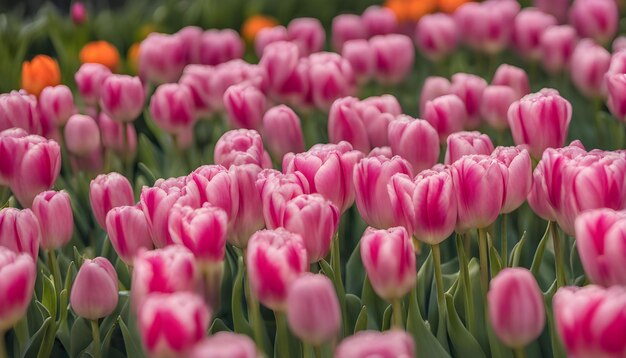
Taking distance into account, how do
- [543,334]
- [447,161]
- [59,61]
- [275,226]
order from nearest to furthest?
[275,226], [543,334], [447,161], [59,61]

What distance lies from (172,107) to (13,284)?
0.93 metres

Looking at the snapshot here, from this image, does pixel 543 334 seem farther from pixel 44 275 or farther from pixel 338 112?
pixel 44 275

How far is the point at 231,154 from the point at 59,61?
165 cm

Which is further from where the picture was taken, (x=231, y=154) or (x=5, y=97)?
(x=5, y=97)

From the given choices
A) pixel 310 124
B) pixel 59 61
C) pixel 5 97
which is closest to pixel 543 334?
pixel 310 124

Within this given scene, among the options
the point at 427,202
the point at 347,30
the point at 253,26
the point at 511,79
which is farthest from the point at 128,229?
the point at 253,26

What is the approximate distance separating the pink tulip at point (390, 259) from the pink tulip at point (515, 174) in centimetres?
24

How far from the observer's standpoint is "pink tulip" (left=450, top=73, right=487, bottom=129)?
2115 mm

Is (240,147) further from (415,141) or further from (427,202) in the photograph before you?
(427,202)

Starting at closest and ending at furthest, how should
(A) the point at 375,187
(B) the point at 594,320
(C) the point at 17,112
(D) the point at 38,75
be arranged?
(B) the point at 594,320, (A) the point at 375,187, (C) the point at 17,112, (D) the point at 38,75

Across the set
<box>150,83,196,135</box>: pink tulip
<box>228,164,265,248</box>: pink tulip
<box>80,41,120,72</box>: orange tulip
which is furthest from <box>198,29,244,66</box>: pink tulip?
<box>228,164,265,248</box>: pink tulip

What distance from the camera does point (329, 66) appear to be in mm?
2166

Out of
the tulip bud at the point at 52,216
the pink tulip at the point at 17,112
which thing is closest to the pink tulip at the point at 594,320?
the tulip bud at the point at 52,216

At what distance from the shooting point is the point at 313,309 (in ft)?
3.49
